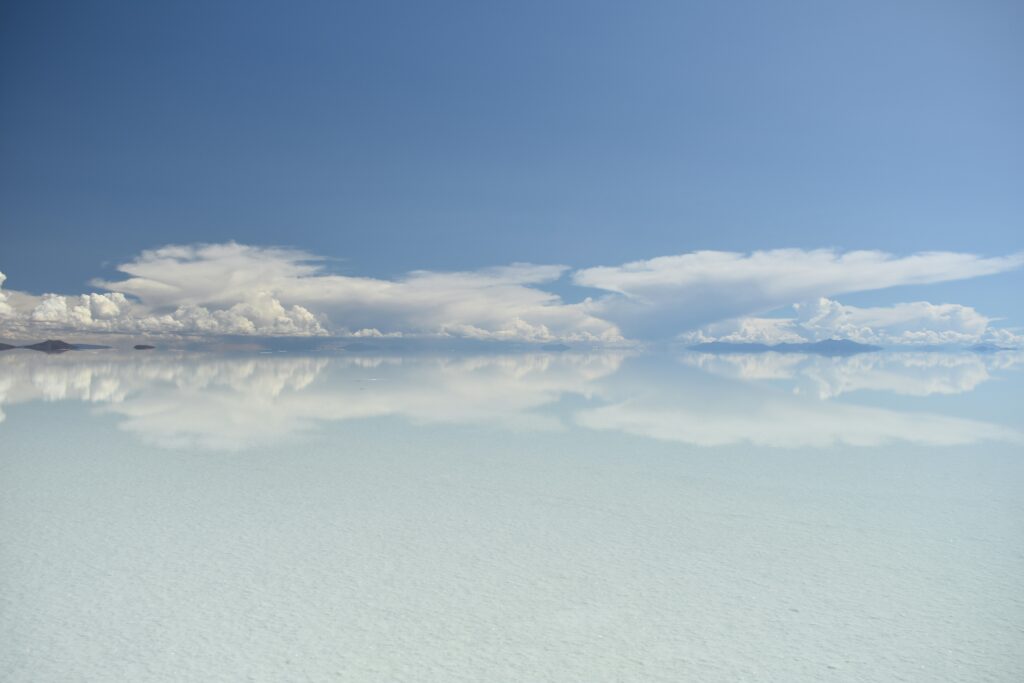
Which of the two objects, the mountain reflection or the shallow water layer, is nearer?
the shallow water layer

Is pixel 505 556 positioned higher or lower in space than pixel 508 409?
lower

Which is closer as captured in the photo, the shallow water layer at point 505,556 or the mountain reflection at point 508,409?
the shallow water layer at point 505,556

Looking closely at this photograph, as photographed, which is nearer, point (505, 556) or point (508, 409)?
point (505, 556)

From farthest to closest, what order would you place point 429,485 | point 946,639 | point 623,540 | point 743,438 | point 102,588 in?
point 743,438, point 429,485, point 623,540, point 102,588, point 946,639

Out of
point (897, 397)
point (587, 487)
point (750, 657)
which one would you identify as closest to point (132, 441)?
point (587, 487)

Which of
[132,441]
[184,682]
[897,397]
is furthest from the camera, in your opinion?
[897,397]

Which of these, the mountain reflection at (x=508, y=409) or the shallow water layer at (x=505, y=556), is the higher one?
the mountain reflection at (x=508, y=409)

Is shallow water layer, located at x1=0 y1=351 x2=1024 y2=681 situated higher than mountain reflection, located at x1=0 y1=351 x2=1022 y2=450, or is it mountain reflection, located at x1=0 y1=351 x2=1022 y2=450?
mountain reflection, located at x1=0 y1=351 x2=1022 y2=450

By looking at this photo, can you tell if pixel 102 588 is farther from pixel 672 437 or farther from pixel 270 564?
pixel 672 437
